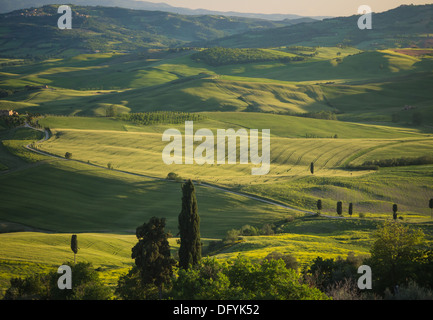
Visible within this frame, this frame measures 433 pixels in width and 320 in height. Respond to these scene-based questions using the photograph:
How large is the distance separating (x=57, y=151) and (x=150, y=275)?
7117 centimetres

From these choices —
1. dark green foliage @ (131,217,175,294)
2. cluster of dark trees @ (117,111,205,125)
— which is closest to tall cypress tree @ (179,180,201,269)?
dark green foliage @ (131,217,175,294)

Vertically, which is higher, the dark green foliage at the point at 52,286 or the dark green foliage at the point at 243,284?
the dark green foliage at the point at 243,284

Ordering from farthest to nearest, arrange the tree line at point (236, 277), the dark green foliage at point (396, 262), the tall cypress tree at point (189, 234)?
the tall cypress tree at point (189, 234) → the dark green foliage at point (396, 262) → the tree line at point (236, 277)

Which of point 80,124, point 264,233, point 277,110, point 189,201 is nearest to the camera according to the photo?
point 189,201

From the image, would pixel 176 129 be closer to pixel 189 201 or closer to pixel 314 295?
pixel 189 201

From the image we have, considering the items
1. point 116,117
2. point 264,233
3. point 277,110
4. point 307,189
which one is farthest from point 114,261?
point 277,110

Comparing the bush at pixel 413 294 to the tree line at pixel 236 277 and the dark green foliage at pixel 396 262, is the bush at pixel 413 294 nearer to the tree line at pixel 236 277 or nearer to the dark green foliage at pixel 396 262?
the tree line at pixel 236 277

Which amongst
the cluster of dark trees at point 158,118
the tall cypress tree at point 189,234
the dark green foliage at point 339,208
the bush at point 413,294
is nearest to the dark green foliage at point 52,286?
the tall cypress tree at point 189,234

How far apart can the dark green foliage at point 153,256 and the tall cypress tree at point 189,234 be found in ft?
7.30

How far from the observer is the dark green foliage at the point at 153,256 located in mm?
37375

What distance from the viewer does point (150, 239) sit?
38.8 metres

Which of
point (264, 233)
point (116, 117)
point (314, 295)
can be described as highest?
point (116, 117)

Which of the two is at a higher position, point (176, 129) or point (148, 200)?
point (176, 129)
